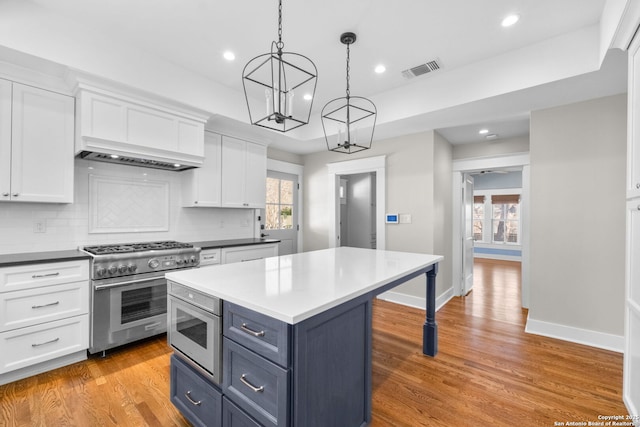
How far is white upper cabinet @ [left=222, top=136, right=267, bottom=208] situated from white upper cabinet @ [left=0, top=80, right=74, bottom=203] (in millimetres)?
1586

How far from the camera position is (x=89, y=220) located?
2.98 metres

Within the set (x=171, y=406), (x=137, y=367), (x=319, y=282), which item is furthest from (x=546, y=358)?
(x=137, y=367)

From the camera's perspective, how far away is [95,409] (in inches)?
76.0

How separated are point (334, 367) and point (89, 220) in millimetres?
2939

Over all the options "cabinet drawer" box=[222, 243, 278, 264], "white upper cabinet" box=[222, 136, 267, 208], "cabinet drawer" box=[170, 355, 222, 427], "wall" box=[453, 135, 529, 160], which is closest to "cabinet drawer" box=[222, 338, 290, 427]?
"cabinet drawer" box=[170, 355, 222, 427]

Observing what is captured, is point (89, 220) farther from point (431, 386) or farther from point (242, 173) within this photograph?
point (431, 386)

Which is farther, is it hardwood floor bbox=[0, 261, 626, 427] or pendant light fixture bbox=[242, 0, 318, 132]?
hardwood floor bbox=[0, 261, 626, 427]

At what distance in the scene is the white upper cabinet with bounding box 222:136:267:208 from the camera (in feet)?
12.7

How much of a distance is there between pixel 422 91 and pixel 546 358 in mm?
2902

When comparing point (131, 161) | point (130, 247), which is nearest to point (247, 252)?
point (130, 247)

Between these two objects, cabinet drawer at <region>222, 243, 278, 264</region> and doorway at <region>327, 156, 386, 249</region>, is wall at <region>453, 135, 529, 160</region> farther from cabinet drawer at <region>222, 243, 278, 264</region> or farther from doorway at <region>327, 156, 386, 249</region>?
cabinet drawer at <region>222, 243, 278, 264</region>

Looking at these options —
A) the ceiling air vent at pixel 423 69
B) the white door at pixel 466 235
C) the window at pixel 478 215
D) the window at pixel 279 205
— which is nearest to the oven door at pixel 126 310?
the window at pixel 279 205

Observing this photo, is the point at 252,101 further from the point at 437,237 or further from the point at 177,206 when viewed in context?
the point at 437,237

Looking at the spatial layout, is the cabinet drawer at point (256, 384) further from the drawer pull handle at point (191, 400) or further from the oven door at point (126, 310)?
the oven door at point (126, 310)
